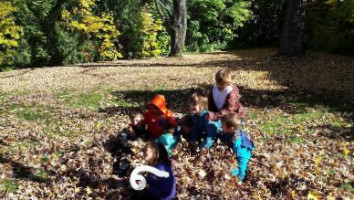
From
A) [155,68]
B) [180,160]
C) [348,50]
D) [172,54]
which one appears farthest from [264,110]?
[172,54]

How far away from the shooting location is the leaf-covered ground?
7406 millimetres

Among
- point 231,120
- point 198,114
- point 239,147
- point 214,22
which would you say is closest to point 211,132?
point 198,114

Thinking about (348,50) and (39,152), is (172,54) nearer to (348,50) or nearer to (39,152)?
(348,50)

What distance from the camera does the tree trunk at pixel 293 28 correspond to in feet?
67.1

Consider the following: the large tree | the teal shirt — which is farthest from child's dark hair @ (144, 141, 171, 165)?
the large tree

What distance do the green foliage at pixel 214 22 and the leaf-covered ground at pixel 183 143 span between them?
609 inches

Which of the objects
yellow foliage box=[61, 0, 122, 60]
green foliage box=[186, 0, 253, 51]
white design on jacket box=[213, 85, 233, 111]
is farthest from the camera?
green foliage box=[186, 0, 253, 51]

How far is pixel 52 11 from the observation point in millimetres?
24984

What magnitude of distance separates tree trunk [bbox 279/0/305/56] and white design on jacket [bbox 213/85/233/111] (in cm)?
1396

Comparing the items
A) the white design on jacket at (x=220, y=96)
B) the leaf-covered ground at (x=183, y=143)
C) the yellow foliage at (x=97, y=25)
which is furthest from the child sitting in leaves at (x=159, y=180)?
the yellow foliage at (x=97, y=25)

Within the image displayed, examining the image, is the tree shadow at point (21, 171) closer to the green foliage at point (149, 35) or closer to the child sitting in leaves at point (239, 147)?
the child sitting in leaves at point (239, 147)

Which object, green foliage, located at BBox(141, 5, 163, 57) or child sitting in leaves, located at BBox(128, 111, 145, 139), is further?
green foliage, located at BBox(141, 5, 163, 57)

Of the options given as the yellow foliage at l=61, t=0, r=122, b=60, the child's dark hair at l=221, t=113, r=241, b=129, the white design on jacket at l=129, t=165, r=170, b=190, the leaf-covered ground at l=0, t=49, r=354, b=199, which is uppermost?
the yellow foliage at l=61, t=0, r=122, b=60

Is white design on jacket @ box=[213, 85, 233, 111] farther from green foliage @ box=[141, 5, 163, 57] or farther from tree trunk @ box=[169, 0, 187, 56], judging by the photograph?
green foliage @ box=[141, 5, 163, 57]
